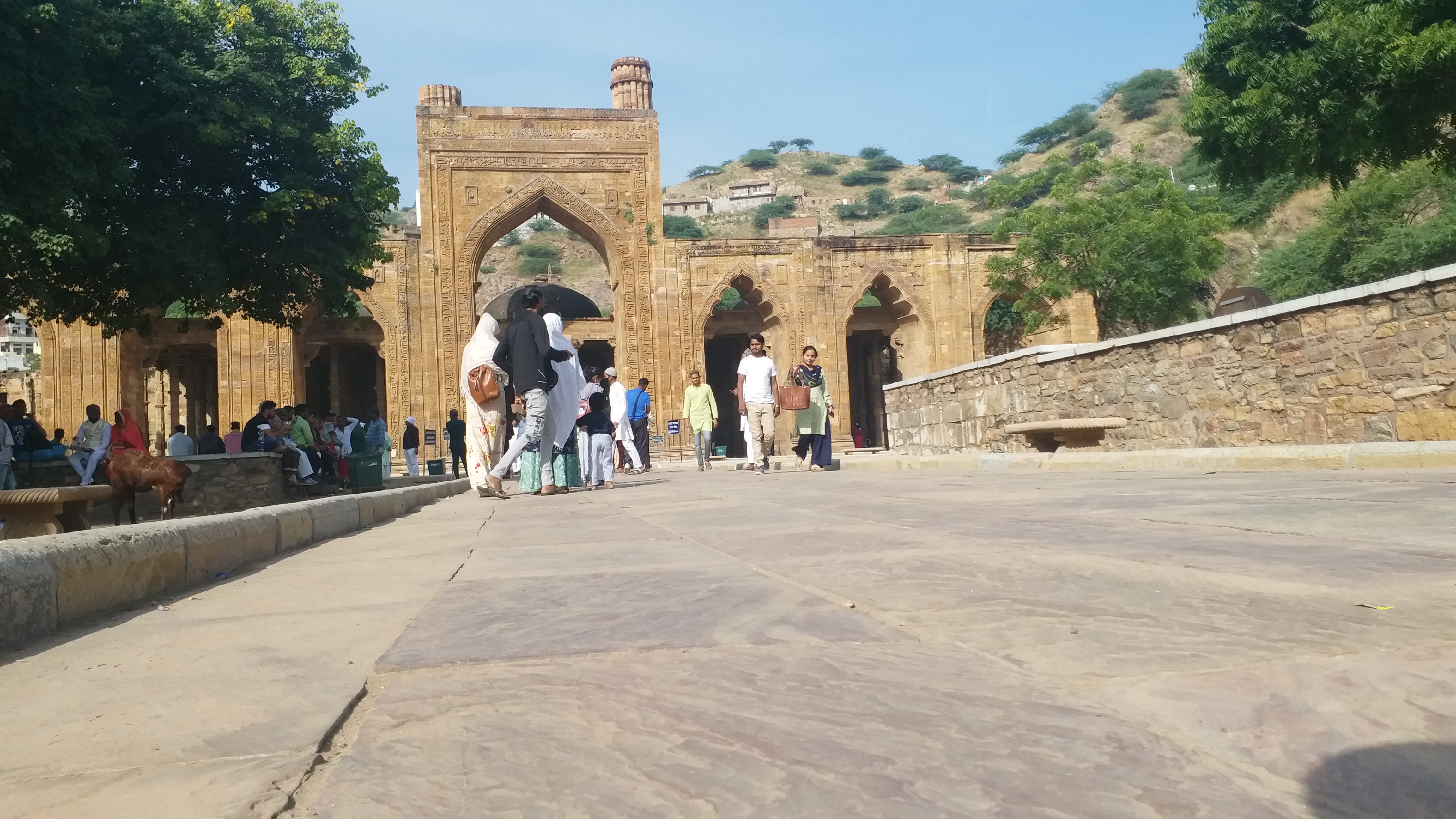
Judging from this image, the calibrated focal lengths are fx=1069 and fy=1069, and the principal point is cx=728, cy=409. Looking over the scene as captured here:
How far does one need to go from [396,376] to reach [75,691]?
1013 inches

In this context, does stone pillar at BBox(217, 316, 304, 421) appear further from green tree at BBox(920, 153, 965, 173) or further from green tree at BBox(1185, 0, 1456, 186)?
green tree at BBox(920, 153, 965, 173)

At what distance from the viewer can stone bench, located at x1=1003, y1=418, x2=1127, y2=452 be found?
1170 centimetres

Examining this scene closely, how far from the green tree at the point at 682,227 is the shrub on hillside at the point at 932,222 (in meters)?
16.9

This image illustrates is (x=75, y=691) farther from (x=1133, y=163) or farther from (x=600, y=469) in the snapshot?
(x=1133, y=163)

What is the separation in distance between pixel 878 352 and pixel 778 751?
35.1m

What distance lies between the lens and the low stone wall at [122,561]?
247cm

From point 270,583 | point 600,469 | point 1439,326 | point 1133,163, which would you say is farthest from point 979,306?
point 270,583

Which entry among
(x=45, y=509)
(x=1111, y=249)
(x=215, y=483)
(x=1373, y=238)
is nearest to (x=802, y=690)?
(x=45, y=509)

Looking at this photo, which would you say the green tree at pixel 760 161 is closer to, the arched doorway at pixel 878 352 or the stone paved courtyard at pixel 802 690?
the arched doorway at pixel 878 352

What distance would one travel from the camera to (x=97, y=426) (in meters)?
13.1

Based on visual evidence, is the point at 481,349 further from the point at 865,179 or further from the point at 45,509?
the point at 865,179

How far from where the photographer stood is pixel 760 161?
13375 centimetres

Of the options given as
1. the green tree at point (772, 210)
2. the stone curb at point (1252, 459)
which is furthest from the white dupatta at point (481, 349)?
the green tree at point (772, 210)

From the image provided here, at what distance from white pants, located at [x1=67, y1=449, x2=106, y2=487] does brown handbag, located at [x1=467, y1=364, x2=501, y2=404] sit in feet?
17.7
